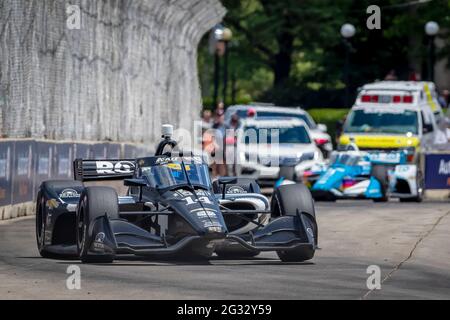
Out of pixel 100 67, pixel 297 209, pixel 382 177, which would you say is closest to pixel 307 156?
pixel 382 177

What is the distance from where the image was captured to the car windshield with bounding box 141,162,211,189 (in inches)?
579

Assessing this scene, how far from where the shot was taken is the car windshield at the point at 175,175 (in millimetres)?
14695

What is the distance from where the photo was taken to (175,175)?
1474cm

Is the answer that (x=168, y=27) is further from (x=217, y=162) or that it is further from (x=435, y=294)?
(x=435, y=294)

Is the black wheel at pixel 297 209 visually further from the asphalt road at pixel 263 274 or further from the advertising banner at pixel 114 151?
the advertising banner at pixel 114 151

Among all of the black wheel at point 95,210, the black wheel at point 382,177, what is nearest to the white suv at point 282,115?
the black wheel at point 382,177

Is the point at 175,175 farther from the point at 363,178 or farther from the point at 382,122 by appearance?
the point at 382,122

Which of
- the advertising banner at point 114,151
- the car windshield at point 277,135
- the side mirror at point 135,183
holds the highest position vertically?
the car windshield at point 277,135

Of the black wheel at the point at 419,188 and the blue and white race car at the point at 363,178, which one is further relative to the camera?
the black wheel at the point at 419,188

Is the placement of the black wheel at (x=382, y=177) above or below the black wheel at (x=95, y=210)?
above

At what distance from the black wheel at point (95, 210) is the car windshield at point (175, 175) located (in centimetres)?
76

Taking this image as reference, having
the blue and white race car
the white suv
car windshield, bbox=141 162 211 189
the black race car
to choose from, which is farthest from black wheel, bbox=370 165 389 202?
car windshield, bbox=141 162 211 189

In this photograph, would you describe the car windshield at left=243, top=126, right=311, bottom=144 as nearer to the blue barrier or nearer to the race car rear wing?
the blue barrier

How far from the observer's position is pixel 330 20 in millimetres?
61812
